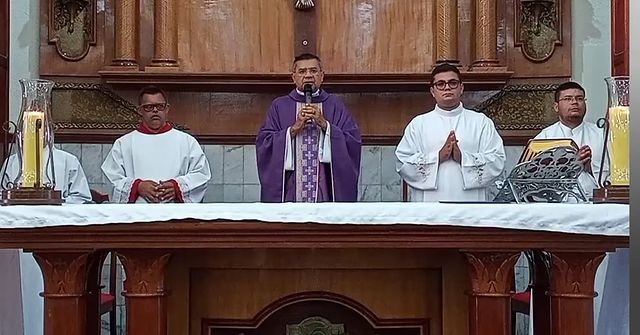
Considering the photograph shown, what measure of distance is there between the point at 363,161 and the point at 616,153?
9.92 ft

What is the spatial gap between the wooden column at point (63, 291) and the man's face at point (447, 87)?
2.57 metres

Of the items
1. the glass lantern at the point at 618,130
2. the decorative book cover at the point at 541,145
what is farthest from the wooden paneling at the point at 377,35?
the glass lantern at the point at 618,130

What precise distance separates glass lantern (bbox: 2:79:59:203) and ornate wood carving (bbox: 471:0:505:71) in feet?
11.1

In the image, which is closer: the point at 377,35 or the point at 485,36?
the point at 485,36

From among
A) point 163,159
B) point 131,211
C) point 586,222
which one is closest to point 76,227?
point 131,211

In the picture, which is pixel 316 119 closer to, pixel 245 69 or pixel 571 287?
pixel 245 69

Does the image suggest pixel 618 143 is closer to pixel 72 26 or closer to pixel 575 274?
pixel 575 274

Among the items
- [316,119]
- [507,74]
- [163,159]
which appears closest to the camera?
[316,119]

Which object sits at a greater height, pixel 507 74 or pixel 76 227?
pixel 507 74

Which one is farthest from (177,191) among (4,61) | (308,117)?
(4,61)

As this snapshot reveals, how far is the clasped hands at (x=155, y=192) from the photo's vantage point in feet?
14.8

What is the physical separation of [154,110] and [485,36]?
230 centimetres

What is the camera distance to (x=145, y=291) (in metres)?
2.61

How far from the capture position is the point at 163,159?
5.18m
